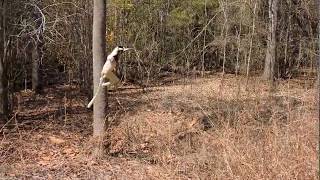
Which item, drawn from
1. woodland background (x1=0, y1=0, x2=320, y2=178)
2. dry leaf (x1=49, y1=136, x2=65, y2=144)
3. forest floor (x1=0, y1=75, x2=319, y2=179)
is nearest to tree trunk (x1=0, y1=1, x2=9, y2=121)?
woodland background (x1=0, y1=0, x2=320, y2=178)

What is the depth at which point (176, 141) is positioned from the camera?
795 centimetres

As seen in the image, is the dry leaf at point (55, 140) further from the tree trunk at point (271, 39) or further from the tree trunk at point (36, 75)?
the tree trunk at point (271, 39)

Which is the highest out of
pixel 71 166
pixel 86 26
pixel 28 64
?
pixel 86 26

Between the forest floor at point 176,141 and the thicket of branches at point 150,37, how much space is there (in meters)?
1.15

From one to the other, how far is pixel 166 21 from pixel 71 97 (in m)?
10.4

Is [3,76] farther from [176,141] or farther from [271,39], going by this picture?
[271,39]

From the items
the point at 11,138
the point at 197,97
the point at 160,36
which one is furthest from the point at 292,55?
the point at 11,138

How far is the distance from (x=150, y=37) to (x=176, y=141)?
13568 millimetres

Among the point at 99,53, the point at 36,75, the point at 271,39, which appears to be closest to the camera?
the point at 99,53

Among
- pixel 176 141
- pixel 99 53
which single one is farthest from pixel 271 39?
pixel 99 53

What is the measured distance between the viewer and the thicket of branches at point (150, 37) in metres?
11.5

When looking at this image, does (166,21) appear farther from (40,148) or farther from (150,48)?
(40,148)

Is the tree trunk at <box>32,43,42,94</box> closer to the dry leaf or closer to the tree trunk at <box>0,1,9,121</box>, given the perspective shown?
the tree trunk at <box>0,1,9,121</box>

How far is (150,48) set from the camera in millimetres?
17297
